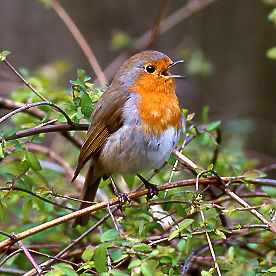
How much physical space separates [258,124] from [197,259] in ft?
10.0

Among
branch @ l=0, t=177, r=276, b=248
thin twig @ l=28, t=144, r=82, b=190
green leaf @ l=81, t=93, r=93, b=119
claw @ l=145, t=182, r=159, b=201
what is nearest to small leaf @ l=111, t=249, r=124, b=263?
branch @ l=0, t=177, r=276, b=248

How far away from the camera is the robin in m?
2.42

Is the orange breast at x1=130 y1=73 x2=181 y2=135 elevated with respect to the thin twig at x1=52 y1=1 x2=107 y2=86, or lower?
lower

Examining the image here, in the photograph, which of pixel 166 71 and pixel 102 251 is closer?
pixel 102 251

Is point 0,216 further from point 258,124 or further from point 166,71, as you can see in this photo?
point 258,124

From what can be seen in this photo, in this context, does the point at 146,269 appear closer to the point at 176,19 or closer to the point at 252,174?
the point at 252,174

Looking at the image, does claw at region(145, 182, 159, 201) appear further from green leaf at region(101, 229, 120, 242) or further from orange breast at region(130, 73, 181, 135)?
green leaf at region(101, 229, 120, 242)

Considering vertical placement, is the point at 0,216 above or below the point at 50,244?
above

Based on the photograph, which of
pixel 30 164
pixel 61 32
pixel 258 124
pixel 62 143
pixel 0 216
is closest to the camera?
pixel 0 216

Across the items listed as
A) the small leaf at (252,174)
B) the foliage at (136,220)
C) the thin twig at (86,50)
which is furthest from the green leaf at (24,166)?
the thin twig at (86,50)

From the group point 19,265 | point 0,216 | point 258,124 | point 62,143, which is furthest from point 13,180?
point 258,124

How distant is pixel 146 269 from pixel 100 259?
153mm

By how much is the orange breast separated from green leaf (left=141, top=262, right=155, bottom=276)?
1.02 meters

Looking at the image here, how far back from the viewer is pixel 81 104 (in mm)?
2133
